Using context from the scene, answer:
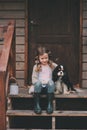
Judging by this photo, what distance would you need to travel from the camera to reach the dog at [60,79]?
7145mm

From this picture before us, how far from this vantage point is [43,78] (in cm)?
719

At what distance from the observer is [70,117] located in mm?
7531

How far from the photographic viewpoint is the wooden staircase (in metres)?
6.95

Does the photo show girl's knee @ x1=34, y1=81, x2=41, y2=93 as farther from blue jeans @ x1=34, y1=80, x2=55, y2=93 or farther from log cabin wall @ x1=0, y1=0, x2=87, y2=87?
log cabin wall @ x1=0, y1=0, x2=87, y2=87

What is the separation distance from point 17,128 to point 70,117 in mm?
866

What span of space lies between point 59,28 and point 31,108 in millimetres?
1916

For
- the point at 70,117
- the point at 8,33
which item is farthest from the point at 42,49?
the point at 70,117

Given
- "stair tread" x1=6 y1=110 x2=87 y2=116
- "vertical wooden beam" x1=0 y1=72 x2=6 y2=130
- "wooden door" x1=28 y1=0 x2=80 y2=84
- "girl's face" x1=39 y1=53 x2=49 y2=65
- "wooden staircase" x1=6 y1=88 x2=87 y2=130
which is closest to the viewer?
"vertical wooden beam" x1=0 y1=72 x2=6 y2=130

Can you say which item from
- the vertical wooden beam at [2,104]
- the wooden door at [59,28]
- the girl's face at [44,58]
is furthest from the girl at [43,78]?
the wooden door at [59,28]

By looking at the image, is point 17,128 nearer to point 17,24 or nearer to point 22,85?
point 22,85

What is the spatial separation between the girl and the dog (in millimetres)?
97

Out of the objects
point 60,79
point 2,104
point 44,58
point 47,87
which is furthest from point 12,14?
point 2,104

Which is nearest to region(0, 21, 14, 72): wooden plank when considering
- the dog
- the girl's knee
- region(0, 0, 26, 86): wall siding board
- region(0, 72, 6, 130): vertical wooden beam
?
region(0, 72, 6, 130): vertical wooden beam

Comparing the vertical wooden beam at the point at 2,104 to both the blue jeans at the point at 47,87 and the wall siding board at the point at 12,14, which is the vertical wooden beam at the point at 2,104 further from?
the wall siding board at the point at 12,14
